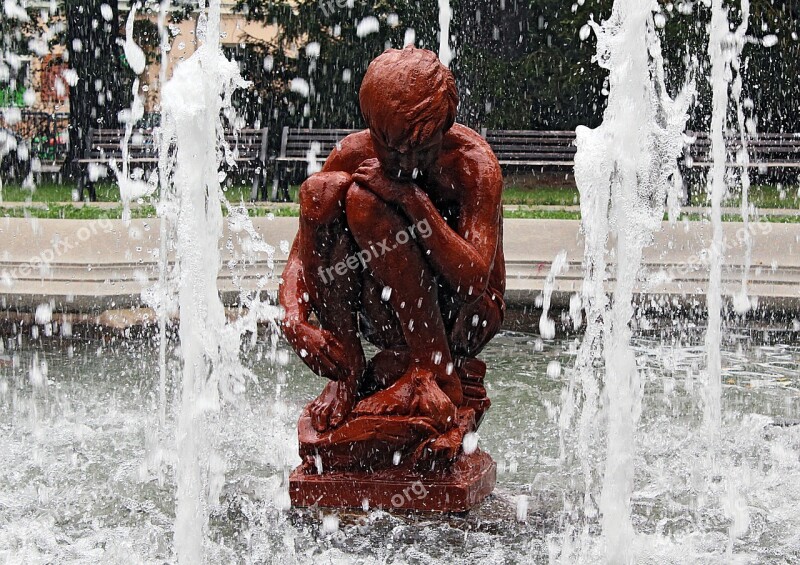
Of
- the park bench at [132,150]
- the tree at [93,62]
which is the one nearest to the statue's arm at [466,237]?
the park bench at [132,150]

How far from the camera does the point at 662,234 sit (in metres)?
8.13

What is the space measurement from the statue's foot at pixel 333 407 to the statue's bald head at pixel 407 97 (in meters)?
0.74

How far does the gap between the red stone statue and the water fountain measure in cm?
15

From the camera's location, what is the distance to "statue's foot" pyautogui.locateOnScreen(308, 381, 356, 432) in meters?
3.31

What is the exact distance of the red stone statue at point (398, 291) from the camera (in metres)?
3.08

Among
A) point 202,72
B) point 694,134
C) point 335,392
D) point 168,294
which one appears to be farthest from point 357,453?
point 694,134

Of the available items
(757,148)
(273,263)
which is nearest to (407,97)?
(273,263)

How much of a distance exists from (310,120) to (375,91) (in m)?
14.3

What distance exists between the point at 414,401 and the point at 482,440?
1.11m

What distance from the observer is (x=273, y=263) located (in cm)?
686

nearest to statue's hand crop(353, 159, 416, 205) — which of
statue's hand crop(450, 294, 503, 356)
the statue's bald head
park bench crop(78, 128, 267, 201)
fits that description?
the statue's bald head

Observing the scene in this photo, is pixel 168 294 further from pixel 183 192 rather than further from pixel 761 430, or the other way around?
pixel 761 430

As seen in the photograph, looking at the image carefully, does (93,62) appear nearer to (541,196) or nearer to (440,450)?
(541,196)

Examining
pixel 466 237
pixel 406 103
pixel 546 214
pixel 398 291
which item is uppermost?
pixel 406 103
